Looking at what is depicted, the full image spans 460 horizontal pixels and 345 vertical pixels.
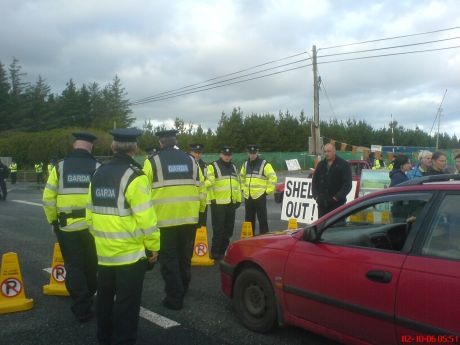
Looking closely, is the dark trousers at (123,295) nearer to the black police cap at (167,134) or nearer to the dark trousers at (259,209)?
the black police cap at (167,134)

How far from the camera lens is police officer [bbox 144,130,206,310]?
16.5 feet

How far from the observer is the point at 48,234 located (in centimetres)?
1042

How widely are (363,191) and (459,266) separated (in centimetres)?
784

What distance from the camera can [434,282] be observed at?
293 centimetres

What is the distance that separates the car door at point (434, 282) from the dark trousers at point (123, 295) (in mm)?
1997

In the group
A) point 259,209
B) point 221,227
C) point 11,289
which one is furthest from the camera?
point 259,209

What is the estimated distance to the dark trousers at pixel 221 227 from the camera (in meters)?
7.54

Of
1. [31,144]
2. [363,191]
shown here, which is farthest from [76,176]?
[31,144]

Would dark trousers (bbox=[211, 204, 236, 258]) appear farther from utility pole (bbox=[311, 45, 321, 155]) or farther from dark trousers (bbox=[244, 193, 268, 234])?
utility pole (bbox=[311, 45, 321, 155])

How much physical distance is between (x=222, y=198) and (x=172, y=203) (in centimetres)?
264

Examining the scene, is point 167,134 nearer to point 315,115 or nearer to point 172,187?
point 172,187

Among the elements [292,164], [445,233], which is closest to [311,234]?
[445,233]

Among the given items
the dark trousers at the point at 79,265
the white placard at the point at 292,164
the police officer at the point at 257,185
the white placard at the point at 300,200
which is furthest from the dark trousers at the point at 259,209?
the white placard at the point at 292,164

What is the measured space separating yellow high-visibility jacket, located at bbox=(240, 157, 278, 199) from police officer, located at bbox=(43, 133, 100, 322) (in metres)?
3.54
